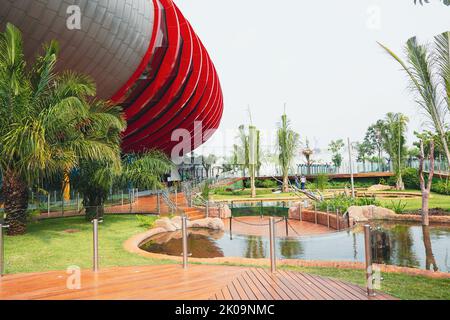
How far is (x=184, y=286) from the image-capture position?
4.84 meters

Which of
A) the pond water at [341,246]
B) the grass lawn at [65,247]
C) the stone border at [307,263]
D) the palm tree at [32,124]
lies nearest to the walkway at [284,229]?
the pond water at [341,246]

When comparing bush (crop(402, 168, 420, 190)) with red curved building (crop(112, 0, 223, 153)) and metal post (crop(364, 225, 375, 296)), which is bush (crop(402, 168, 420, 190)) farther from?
metal post (crop(364, 225, 375, 296))

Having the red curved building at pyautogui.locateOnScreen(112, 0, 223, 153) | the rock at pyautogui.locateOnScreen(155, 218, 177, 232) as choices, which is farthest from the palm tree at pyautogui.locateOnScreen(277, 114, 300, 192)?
the rock at pyautogui.locateOnScreen(155, 218, 177, 232)

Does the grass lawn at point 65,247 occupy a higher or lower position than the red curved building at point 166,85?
lower

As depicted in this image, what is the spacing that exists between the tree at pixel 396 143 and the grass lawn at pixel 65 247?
26147 millimetres

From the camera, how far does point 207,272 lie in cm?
560

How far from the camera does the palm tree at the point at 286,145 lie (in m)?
31.9

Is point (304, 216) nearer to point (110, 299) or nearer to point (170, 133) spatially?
point (110, 299)

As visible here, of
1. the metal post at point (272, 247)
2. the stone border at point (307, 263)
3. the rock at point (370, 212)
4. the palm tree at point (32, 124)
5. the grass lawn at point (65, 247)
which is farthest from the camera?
the rock at point (370, 212)

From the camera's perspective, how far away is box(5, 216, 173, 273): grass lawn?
7.21m

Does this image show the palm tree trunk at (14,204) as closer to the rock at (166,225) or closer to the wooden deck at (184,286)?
the rock at (166,225)

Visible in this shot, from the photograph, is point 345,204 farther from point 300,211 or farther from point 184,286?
point 184,286

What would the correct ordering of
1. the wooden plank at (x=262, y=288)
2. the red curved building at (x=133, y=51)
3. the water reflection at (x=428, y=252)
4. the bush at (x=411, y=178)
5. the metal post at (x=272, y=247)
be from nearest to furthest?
the wooden plank at (x=262, y=288), the metal post at (x=272, y=247), the water reflection at (x=428, y=252), the red curved building at (x=133, y=51), the bush at (x=411, y=178)
